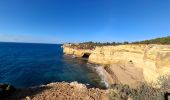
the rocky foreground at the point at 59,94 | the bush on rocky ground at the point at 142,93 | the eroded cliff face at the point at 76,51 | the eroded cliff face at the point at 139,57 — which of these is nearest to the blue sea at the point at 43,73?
the eroded cliff face at the point at 139,57

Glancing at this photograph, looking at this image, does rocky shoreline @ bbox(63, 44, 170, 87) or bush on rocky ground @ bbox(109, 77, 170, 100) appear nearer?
bush on rocky ground @ bbox(109, 77, 170, 100)

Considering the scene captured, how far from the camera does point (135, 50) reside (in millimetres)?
44250

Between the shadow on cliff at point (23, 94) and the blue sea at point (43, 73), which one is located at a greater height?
the shadow on cliff at point (23, 94)

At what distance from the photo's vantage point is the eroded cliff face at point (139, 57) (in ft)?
62.4

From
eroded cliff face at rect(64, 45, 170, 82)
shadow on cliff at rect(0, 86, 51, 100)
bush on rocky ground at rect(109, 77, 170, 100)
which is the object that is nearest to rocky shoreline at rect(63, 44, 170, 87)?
eroded cliff face at rect(64, 45, 170, 82)

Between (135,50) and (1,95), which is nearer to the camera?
(1,95)

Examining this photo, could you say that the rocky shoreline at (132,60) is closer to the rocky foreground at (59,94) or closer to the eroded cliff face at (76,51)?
the eroded cliff face at (76,51)

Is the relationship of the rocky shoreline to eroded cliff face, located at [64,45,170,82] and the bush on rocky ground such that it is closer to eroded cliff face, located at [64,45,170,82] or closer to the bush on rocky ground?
eroded cliff face, located at [64,45,170,82]

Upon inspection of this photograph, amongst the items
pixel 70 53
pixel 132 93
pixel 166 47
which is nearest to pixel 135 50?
pixel 166 47

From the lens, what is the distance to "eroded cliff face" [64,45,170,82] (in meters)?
19.0

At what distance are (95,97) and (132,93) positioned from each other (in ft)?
15.4

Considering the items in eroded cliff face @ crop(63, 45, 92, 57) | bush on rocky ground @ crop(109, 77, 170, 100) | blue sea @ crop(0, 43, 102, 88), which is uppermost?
bush on rocky ground @ crop(109, 77, 170, 100)

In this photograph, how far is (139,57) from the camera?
1670 inches

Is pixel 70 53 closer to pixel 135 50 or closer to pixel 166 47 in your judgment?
pixel 135 50
